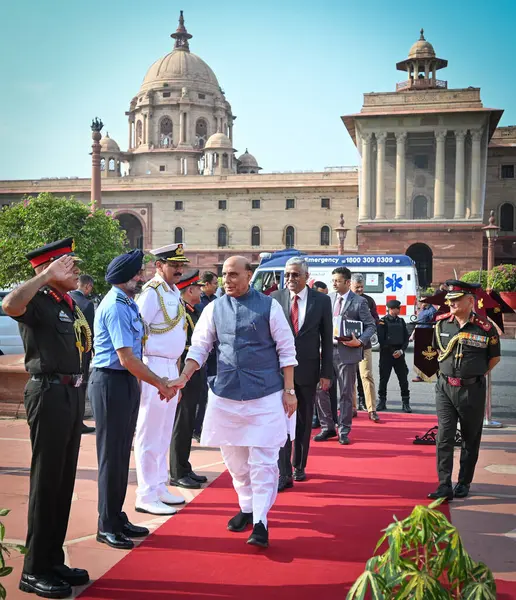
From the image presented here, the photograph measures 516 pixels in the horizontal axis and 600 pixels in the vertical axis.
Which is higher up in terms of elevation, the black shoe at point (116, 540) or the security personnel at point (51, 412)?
the security personnel at point (51, 412)

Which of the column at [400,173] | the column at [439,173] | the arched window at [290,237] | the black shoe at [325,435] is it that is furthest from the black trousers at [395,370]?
the arched window at [290,237]

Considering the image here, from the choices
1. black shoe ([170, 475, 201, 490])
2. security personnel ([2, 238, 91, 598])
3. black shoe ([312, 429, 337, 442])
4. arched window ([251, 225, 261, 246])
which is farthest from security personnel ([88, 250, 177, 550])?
arched window ([251, 225, 261, 246])

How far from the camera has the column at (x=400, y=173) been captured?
2002 inches

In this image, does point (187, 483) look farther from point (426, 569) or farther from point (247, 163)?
point (247, 163)

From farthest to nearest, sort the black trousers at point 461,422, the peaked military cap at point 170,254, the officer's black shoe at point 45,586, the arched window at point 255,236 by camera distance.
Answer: the arched window at point 255,236 < the black trousers at point 461,422 < the peaked military cap at point 170,254 < the officer's black shoe at point 45,586

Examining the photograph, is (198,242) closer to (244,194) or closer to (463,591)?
(244,194)

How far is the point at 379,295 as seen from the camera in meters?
25.8

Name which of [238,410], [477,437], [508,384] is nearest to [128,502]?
[238,410]

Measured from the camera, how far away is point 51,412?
4.01 m

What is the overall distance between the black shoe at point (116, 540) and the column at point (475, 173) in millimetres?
48608

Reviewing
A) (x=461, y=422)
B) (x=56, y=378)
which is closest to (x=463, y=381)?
(x=461, y=422)

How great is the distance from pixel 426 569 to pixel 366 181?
165 ft

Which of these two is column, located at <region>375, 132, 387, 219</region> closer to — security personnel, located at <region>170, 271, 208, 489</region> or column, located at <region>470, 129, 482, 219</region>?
column, located at <region>470, 129, 482, 219</region>

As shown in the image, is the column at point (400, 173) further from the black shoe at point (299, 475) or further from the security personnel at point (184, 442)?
the security personnel at point (184, 442)
